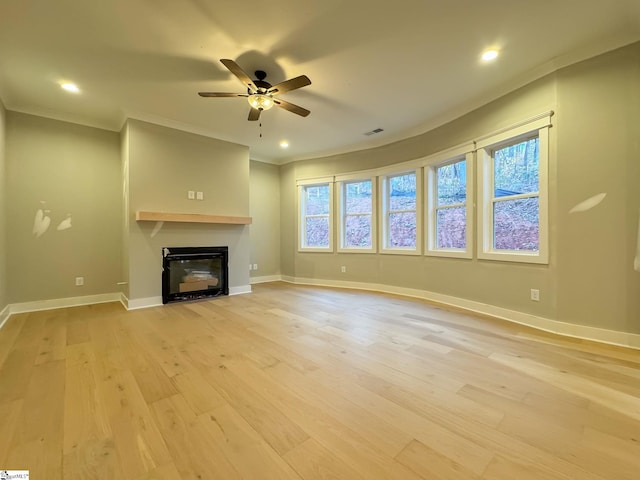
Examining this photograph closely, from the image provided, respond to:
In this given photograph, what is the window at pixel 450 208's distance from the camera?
376 cm

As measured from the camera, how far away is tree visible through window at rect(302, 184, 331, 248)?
579 centimetres

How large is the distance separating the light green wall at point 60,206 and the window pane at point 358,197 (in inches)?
156

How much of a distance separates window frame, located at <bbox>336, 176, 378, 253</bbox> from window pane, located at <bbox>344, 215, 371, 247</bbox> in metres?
0.08

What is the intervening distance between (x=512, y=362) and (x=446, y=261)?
2.05 m

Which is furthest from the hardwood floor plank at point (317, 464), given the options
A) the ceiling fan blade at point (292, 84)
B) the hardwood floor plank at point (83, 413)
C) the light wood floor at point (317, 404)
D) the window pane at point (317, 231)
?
the window pane at point (317, 231)

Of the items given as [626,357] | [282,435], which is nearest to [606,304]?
[626,357]

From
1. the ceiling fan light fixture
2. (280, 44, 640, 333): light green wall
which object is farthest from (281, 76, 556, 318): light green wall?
the ceiling fan light fixture

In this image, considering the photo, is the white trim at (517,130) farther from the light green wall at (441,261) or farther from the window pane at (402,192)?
the window pane at (402,192)

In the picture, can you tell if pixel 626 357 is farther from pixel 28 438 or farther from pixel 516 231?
pixel 28 438

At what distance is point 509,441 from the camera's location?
1331 mm

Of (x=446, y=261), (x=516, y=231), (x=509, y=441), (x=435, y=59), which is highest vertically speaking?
(x=435, y=59)

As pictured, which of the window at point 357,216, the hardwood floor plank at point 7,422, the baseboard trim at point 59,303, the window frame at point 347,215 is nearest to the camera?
the hardwood floor plank at point 7,422

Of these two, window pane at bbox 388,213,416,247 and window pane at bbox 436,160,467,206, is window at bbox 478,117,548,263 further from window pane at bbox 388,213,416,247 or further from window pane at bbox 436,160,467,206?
window pane at bbox 388,213,416,247

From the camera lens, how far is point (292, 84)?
2.58 m
